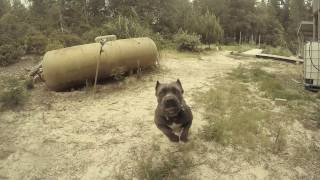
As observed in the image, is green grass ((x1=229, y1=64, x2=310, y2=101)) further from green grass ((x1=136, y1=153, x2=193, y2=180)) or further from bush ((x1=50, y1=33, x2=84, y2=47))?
bush ((x1=50, y1=33, x2=84, y2=47))

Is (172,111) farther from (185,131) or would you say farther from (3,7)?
(3,7)

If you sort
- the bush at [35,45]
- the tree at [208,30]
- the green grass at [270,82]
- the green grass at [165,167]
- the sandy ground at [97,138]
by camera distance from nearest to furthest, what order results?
the green grass at [165,167]
the sandy ground at [97,138]
the green grass at [270,82]
the bush at [35,45]
the tree at [208,30]

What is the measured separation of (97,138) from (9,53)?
649 cm

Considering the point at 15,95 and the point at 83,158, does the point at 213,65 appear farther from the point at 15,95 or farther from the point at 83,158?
the point at 83,158

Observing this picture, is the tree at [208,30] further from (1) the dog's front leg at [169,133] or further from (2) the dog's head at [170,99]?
(1) the dog's front leg at [169,133]

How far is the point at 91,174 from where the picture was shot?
5691 millimetres

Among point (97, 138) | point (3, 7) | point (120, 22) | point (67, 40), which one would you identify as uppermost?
point (3, 7)

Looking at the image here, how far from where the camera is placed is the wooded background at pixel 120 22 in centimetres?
1318

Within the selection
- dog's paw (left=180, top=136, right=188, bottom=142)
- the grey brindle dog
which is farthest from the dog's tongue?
dog's paw (left=180, top=136, right=188, bottom=142)

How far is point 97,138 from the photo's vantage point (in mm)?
6676

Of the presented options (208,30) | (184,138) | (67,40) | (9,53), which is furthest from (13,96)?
(208,30)

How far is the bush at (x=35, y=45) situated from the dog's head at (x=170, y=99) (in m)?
7.80

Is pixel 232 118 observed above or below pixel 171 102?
below

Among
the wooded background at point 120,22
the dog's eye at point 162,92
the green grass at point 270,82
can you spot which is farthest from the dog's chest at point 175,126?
the wooded background at point 120,22
